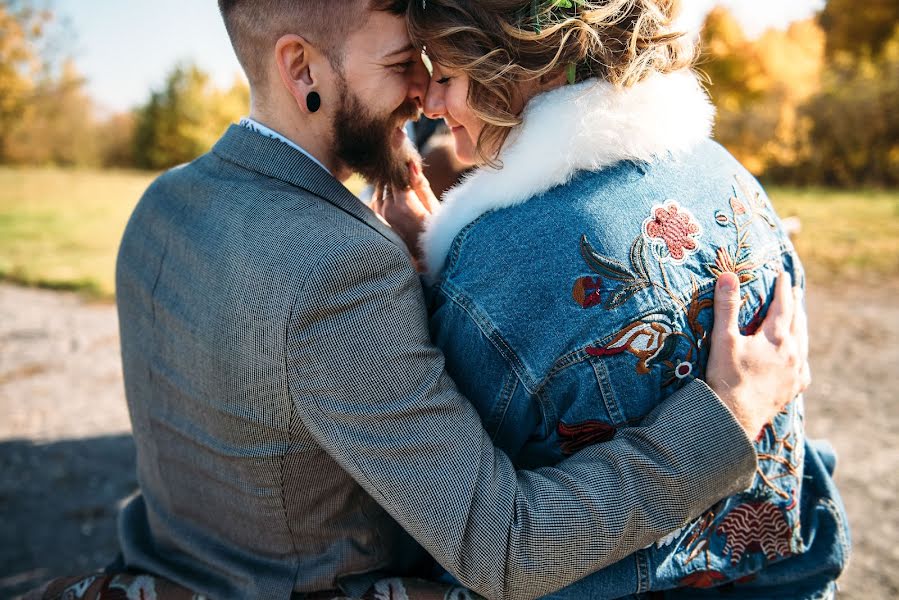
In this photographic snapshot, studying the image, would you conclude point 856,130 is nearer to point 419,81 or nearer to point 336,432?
point 419,81

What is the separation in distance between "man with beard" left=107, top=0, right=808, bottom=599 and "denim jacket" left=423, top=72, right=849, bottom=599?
9 cm

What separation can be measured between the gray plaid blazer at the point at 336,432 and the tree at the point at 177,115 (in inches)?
1473

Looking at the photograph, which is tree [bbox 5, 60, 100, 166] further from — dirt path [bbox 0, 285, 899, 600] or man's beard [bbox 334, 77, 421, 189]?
man's beard [bbox 334, 77, 421, 189]

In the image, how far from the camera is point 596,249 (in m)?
1.53

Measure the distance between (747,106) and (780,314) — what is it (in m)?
22.2

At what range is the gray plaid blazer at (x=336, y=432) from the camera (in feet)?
4.88

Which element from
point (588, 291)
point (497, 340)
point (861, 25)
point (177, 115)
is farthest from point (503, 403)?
point (177, 115)

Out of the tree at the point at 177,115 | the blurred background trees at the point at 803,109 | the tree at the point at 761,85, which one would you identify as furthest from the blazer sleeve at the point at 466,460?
the tree at the point at 177,115

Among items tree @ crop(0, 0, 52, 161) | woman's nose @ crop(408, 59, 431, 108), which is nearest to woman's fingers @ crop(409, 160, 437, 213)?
woman's nose @ crop(408, 59, 431, 108)

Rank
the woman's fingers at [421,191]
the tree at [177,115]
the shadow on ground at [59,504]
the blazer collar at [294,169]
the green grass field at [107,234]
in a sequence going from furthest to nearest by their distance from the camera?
the tree at [177,115]
the green grass field at [107,234]
the shadow on ground at [59,504]
the woman's fingers at [421,191]
the blazer collar at [294,169]

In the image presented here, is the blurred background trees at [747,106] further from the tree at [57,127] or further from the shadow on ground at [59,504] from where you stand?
the shadow on ground at [59,504]

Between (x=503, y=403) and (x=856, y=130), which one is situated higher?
(x=503, y=403)

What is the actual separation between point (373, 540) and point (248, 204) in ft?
2.98

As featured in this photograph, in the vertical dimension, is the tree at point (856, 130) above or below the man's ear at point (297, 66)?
below
